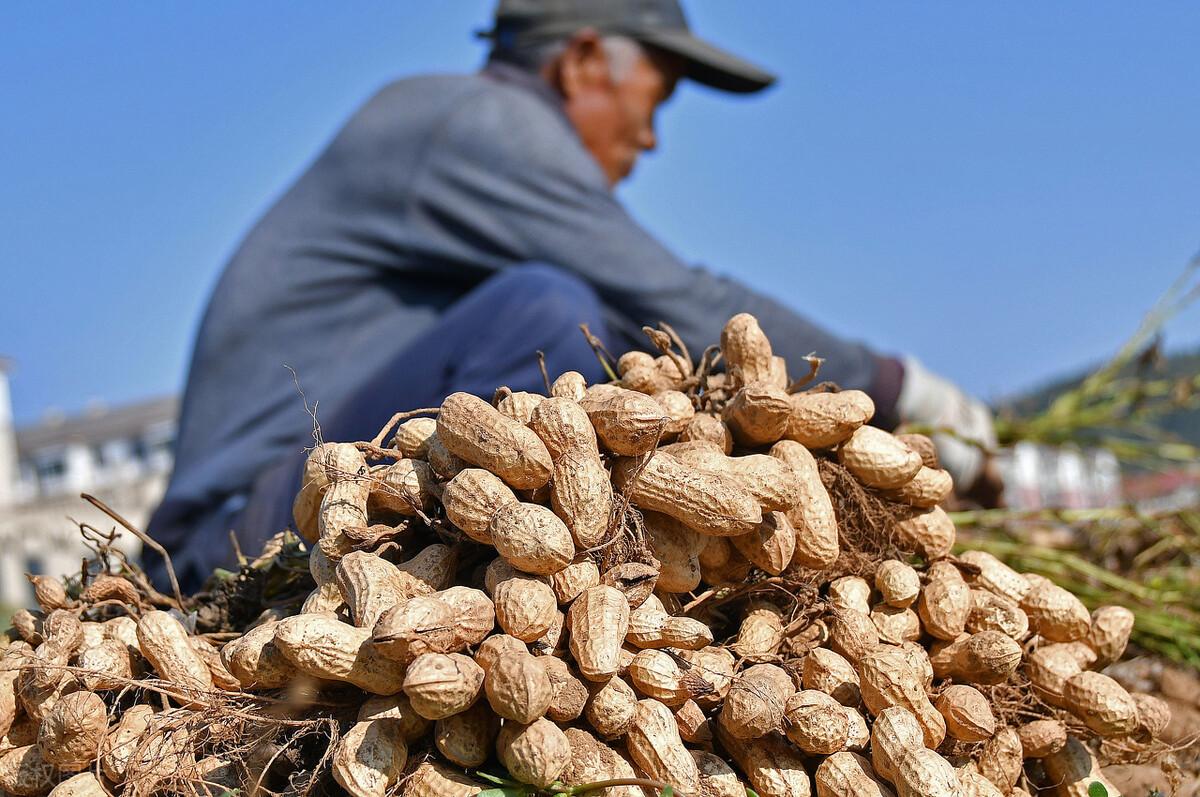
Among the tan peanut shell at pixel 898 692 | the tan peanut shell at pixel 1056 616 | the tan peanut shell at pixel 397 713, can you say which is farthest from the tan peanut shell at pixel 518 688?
the tan peanut shell at pixel 1056 616

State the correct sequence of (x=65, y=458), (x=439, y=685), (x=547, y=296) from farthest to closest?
(x=65, y=458), (x=547, y=296), (x=439, y=685)

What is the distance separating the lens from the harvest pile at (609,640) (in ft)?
3.70

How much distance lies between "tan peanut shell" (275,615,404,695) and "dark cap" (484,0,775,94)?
120 inches

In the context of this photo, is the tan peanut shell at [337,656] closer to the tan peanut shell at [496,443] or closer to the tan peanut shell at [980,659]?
the tan peanut shell at [496,443]

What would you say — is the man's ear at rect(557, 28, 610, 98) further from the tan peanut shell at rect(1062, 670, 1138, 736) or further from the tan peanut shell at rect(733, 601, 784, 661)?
the tan peanut shell at rect(1062, 670, 1138, 736)

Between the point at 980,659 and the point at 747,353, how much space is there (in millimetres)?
530

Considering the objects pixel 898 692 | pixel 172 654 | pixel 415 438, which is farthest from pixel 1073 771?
pixel 172 654

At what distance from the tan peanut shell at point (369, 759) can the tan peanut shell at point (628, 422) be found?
0.43 m

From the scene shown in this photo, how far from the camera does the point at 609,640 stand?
1.14 m

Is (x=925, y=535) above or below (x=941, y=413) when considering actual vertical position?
above

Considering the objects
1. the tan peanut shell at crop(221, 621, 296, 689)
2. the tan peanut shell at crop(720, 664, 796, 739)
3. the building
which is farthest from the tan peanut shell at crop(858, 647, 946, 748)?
the building

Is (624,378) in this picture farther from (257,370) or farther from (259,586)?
(257,370)

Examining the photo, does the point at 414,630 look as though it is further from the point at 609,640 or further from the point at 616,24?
the point at 616,24

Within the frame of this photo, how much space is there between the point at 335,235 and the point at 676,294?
1077mm
